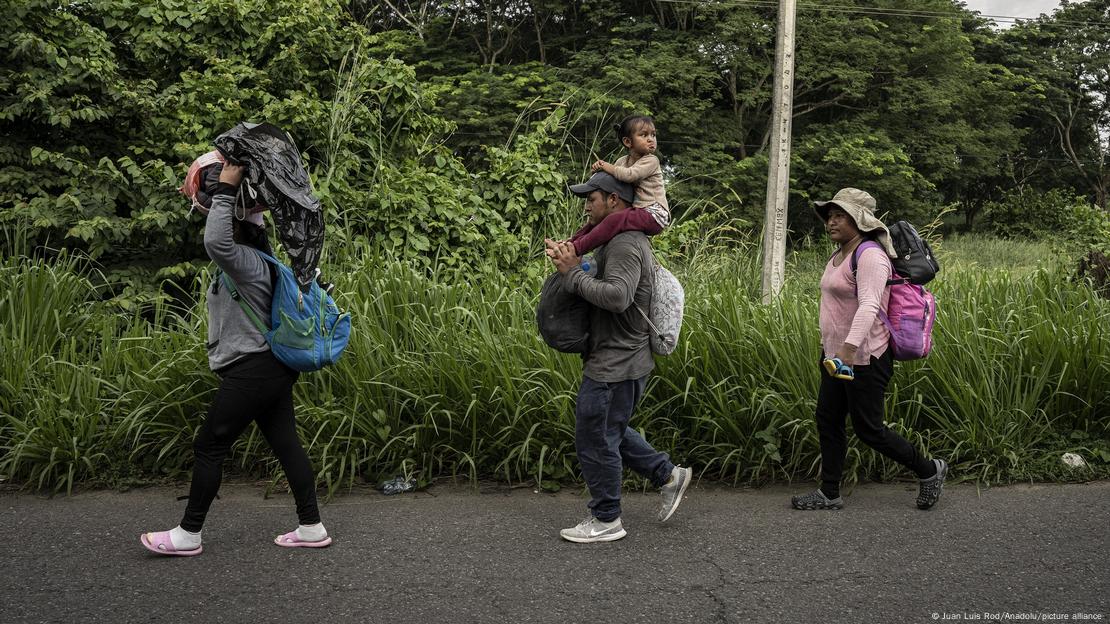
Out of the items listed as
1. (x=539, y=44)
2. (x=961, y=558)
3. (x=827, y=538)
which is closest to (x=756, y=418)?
(x=827, y=538)

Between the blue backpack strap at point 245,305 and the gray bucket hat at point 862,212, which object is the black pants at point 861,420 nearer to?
the gray bucket hat at point 862,212

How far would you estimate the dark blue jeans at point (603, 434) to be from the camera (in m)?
4.19

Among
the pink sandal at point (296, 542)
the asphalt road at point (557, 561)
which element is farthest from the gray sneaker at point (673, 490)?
the pink sandal at point (296, 542)

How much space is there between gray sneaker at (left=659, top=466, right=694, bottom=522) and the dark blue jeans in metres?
0.30

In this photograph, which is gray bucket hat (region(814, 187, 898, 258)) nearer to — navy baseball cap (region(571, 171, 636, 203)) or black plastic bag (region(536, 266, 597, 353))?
navy baseball cap (region(571, 171, 636, 203))

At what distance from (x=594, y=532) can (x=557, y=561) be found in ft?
0.93

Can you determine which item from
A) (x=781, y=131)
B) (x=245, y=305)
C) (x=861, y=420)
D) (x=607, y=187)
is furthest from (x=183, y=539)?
(x=781, y=131)

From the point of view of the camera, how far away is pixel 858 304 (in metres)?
4.52

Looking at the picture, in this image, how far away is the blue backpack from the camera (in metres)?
3.96

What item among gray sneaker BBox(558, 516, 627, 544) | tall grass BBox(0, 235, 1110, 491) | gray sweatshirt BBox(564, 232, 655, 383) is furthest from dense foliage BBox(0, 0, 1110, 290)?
Answer: gray sneaker BBox(558, 516, 627, 544)

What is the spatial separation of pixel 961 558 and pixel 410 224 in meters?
5.13

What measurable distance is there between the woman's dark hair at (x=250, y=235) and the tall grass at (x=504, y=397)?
137cm

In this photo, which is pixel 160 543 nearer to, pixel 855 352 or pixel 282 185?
pixel 282 185

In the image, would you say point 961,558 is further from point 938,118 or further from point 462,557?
point 938,118
